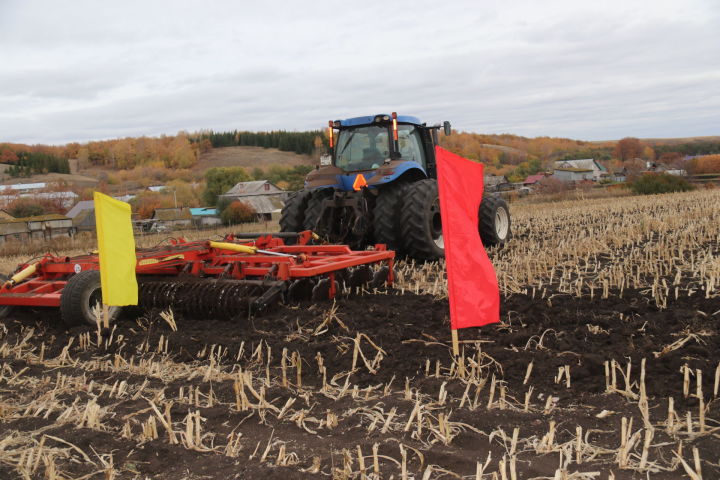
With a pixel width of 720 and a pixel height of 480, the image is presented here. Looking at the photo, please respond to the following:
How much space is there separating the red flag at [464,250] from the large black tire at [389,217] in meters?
3.90

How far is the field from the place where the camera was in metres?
2.77

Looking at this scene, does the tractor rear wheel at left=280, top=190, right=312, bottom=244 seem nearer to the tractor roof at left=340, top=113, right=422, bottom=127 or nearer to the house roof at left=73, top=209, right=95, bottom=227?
the tractor roof at left=340, top=113, right=422, bottom=127

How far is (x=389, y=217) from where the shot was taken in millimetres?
8016

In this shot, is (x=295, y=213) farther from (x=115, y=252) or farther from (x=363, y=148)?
(x=115, y=252)

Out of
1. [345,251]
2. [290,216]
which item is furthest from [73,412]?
[290,216]

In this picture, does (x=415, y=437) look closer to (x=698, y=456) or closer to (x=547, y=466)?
(x=547, y=466)

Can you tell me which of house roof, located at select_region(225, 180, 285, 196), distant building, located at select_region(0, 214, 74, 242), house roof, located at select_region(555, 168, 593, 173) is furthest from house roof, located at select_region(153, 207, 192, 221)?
house roof, located at select_region(555, 168, 593, 173)

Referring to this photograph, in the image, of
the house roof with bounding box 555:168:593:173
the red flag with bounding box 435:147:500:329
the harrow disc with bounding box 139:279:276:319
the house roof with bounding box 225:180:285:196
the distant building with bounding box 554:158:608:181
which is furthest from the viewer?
the distant building with bounding box 554:158:608:181

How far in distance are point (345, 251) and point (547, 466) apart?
167 inches

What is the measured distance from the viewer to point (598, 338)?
4273 mm

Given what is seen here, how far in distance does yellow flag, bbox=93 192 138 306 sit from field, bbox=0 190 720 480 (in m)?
0.35

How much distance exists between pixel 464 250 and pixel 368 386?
1026 millimetres

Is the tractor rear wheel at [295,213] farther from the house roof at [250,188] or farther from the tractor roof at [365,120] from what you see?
the house roof at [250,188]

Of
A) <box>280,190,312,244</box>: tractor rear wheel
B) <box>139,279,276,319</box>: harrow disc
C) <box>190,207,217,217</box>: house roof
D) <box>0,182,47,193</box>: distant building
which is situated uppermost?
<box>0,182,47,193</box>: distant building
